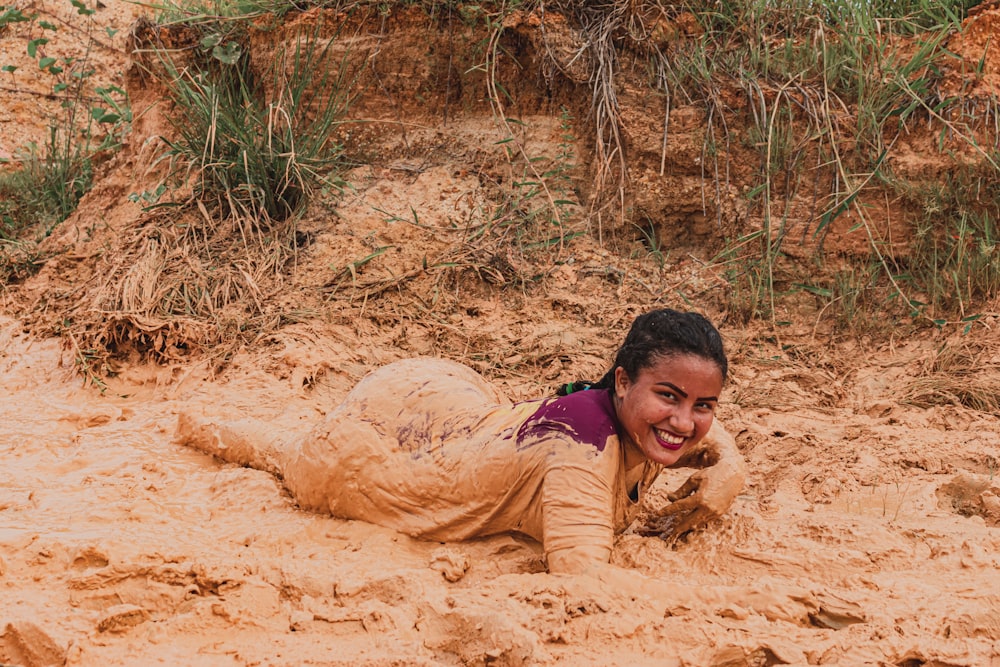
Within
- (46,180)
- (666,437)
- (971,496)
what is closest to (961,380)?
(971,496)

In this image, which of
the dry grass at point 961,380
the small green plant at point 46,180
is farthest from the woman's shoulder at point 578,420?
the small green plant at point 46,180

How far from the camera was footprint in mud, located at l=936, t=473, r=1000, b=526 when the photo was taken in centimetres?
313

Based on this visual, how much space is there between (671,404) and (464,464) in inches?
27.4

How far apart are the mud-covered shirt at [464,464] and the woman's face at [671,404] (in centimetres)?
10

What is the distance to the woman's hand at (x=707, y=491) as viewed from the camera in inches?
121

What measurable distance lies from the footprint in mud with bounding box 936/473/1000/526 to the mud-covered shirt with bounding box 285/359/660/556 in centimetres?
100

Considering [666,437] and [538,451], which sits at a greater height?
[666,437]

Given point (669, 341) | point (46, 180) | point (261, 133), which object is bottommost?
point (46, 180)

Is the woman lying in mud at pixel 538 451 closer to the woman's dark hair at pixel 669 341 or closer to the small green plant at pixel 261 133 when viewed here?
the woman's dark hair at pixel 669 341

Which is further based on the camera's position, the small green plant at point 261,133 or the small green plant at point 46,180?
the small green plant at point 46,180

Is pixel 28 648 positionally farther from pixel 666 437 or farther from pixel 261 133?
pixel 261 133

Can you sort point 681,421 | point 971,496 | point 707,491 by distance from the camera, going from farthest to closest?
point 971,496, point 707,491, point 681,421

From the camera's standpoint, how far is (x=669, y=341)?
2877 millimetres

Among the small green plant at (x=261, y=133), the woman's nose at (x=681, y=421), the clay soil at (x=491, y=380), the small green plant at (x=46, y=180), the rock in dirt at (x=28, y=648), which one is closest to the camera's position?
the rock in dirt at (x=28, y=648)
